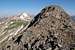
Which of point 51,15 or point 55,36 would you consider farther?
point 51,15

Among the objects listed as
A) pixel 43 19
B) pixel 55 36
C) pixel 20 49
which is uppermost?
pixel 43 19

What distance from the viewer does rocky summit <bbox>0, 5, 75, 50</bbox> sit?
48.0 m

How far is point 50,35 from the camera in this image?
5181 cm

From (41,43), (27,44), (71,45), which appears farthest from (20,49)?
(71,45)

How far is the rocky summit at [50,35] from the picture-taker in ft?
157

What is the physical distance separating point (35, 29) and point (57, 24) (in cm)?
792

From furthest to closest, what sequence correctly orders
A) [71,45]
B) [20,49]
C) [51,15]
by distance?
[51,15], [20,49], [71,45]

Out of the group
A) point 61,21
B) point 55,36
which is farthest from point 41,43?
point 61,21

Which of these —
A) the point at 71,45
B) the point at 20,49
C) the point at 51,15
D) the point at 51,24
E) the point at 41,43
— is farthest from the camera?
the point at 51,15

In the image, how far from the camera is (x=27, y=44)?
2078 inches

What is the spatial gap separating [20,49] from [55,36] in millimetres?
12359

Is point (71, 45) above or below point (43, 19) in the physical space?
below

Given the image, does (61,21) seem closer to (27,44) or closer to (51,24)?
(51,24)

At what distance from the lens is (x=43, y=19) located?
61.8 m
